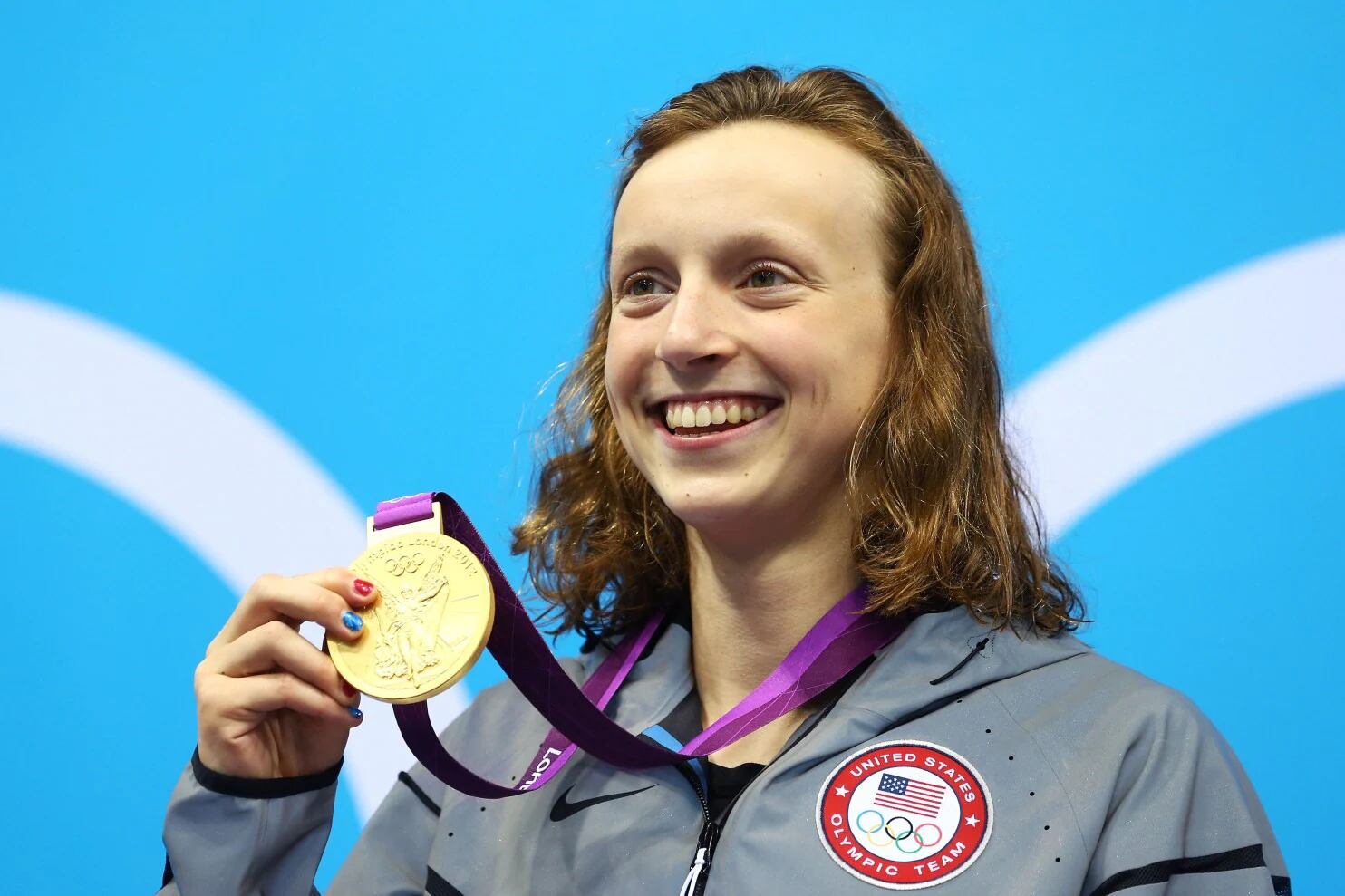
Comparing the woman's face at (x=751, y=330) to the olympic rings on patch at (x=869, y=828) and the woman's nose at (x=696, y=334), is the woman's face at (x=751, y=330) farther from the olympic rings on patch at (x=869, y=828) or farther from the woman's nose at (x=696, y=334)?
the olympic rings on patch at (x=869, y=828)

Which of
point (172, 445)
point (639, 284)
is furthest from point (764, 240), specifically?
point (172, 445)

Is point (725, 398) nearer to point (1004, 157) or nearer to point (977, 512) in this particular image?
point (977, 512)

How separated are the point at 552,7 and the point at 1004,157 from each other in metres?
0.69

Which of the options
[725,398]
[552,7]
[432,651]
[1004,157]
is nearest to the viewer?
[432,651]

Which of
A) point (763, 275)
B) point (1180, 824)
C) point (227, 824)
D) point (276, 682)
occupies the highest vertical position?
point (763, 275)

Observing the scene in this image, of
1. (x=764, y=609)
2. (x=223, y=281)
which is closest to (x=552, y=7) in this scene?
(x=223, y=281)

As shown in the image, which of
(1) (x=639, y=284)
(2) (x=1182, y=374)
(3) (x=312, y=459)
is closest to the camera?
(1) (x=639, y=284)

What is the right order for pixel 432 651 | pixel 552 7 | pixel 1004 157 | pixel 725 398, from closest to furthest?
1. pixel 432 651
2. pixel 725 398
3. pixel 1004 157
4. pixel 552 7

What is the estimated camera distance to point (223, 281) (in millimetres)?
2059

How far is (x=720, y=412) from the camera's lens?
1280mm

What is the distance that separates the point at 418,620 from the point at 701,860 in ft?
1.08

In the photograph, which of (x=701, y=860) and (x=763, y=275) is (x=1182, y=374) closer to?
(x=763, y=275)

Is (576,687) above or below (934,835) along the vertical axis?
above

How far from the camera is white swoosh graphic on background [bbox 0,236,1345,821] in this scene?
1736mm
